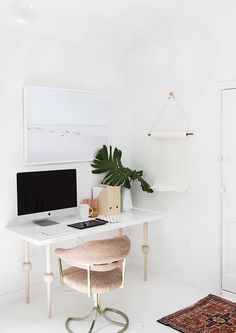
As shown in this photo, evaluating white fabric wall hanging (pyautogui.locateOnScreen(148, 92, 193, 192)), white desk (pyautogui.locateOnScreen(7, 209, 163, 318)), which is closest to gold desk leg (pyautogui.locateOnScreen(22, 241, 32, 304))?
white desk (pyautogui.locateOnScreen(7, 209, 163, 318))

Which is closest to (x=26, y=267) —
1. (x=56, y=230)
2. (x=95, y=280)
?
(x=56, y=230)

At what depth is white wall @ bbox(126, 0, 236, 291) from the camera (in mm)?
3605

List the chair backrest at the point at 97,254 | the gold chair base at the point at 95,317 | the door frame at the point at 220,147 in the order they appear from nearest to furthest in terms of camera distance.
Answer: the chair backrest at the point at 97,254 < the gold chair base at the point at 95,317 < the door frame at the point at 220,147

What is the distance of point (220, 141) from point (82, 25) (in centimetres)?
161

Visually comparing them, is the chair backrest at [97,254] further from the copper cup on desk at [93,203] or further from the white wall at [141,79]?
the copper cup on desk at [93,203]

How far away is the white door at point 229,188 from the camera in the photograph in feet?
11.5

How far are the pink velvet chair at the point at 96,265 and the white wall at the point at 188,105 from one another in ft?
3.49

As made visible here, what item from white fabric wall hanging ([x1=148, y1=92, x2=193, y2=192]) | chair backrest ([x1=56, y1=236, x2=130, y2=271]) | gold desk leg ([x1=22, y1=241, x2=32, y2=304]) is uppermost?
white fabric wall hanging ([x1=148, y1=92, x2=193, y2=192])

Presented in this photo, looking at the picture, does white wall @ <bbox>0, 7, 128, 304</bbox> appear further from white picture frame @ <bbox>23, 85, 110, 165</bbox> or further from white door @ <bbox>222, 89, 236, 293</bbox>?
white door @ <bbox>222, 89, 236, 293</bbox>

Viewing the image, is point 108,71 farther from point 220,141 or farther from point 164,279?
point 164,279

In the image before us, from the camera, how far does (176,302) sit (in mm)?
3527

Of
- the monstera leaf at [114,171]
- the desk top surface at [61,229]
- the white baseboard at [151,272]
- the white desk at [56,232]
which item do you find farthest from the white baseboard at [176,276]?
the monstera leaf at [114,171]

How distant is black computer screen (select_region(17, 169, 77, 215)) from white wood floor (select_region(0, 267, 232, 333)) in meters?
0.81

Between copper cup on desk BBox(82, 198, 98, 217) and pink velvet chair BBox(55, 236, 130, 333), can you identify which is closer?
pink velvet chair BBox(55, 236, 130, 333)
